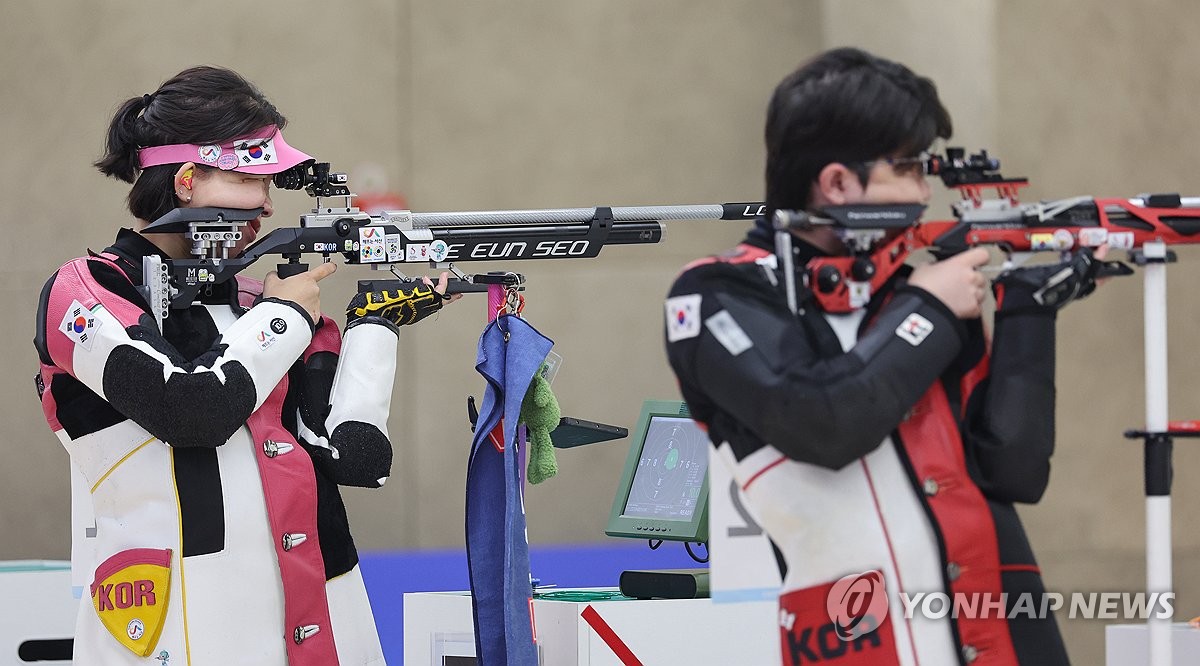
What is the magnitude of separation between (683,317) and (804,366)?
156 millimetres

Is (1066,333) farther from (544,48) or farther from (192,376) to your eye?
(192,376)

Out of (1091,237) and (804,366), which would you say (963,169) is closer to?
(1091,237)

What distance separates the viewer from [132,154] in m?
2.49

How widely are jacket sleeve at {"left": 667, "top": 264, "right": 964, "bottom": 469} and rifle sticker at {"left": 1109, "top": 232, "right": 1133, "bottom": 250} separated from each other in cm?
32

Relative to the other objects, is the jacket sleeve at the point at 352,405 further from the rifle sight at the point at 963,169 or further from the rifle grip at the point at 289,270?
the rifle sight at the point at 963,169

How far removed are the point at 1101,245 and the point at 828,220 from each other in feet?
1.23

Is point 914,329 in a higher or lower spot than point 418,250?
lower

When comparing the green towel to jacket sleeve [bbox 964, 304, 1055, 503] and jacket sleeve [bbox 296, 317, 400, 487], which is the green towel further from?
jacket sleeve [bbox 964, 304, 1055, 503]

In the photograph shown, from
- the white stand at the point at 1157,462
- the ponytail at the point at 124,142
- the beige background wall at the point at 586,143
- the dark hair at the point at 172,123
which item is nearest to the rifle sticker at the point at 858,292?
the white stand at the point at 1157,462

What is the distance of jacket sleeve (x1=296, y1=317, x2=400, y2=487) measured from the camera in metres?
2.44

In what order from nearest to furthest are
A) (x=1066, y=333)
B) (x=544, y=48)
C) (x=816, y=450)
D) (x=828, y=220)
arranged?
(x=816, y=450)
(x=828, y=220)
(x=1066, y=333)
(x=544, y=48)

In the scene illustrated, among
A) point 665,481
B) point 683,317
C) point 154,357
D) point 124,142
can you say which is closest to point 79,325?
point 154,357

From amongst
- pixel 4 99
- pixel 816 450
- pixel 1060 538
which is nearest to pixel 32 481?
pixel 4 99

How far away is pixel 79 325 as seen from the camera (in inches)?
88.1
